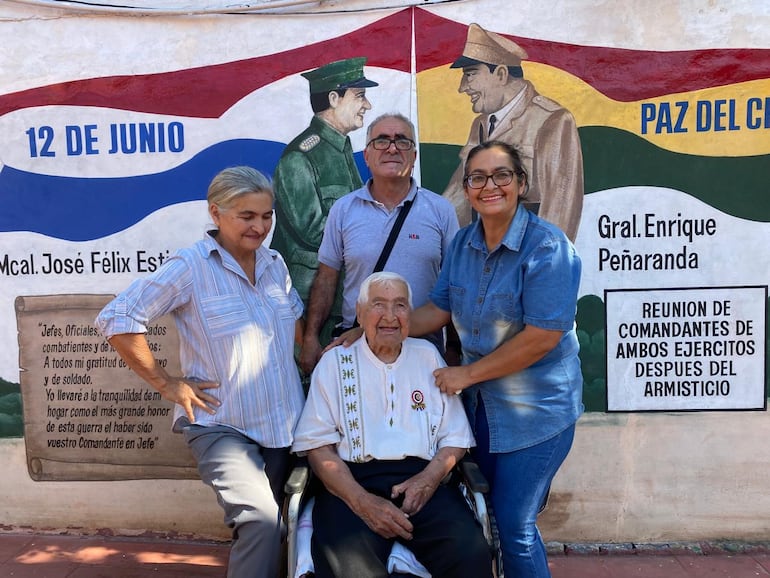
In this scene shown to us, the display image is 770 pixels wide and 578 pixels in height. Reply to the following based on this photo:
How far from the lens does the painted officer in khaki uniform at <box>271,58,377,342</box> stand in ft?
10.2

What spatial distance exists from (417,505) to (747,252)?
83.0 inches

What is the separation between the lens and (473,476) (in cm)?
215

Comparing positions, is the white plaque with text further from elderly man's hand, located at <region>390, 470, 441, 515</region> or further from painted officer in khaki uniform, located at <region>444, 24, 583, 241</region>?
elderly man's hand, located at <region>390, 470, 441, 515</region>

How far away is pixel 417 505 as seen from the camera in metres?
2.14

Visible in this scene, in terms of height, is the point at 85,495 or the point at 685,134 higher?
the point at 685,134

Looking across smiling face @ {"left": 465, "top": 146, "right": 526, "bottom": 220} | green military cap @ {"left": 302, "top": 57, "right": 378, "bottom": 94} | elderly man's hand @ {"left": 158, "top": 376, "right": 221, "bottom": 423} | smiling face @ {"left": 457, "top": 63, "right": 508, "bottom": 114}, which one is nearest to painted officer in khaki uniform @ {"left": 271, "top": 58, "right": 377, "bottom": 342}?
green military cap @ {"left": 302, "top": 57, "right": 378, "bottom": 94}

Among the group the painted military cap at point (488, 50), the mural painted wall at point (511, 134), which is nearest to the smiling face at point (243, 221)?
the mural painted wall at point (511, 134)

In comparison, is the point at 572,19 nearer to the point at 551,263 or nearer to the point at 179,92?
the point at 551,263

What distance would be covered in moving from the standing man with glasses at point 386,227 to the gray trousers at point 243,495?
55 cm

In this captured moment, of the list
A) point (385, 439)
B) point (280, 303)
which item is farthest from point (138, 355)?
point (385, 439)

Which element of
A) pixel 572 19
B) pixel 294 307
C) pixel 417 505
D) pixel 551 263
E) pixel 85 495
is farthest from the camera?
pixel 85 495

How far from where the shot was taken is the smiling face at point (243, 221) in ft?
7.02

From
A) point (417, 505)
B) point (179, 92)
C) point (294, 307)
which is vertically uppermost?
point (179, 92)

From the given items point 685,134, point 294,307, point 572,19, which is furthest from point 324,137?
point 685,134
